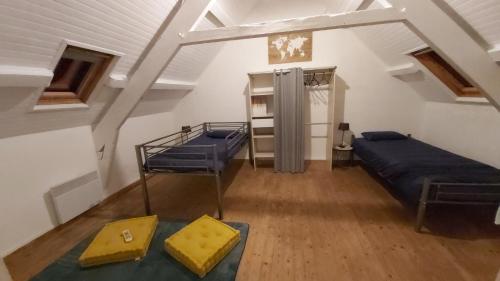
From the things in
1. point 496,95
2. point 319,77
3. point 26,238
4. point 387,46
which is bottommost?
point 26,238

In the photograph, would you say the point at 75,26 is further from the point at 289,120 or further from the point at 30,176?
the point at 289,120

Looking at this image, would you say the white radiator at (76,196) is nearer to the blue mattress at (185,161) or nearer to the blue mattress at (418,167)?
the blue mattress at (185,161)

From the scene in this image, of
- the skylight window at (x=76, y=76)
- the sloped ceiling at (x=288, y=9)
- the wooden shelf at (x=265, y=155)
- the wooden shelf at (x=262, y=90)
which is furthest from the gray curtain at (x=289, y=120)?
the skylight window at (x=76, y=76)

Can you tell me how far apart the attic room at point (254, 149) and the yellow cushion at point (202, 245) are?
0.01 meters

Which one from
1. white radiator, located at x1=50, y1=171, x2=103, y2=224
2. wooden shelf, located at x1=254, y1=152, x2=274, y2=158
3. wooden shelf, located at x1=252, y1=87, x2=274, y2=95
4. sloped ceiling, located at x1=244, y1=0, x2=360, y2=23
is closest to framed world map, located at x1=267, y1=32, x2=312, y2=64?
sloped ceiling, located at x1=244, y1=0, x2=360, y2=23

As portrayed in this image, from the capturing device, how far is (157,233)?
2.16 meters

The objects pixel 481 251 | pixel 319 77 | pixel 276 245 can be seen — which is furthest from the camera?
pixel 319 77

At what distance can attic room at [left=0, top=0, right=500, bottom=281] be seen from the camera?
1.71 metres

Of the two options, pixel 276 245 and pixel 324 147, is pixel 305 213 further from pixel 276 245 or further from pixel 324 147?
pixel 324 147

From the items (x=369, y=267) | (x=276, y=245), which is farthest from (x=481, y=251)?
(x=276, y=245)

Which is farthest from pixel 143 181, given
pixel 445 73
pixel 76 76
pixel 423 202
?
pixel 445 73

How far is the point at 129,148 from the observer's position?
129 inches

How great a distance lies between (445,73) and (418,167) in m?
1.42

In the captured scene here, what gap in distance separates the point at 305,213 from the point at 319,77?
244 cm
